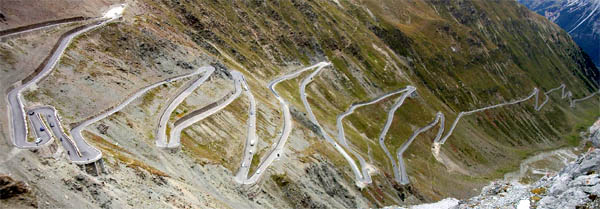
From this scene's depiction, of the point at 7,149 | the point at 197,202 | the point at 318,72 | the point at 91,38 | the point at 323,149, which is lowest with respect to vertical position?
the point at 7,149

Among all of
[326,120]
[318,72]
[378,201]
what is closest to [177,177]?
[378,201]

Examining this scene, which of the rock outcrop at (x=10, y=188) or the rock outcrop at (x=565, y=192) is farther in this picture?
the rock outcrop at (x=10, y=188)

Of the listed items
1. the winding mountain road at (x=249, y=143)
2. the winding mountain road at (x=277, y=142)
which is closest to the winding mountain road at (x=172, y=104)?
the winding mountain road at (x=249, y=143)

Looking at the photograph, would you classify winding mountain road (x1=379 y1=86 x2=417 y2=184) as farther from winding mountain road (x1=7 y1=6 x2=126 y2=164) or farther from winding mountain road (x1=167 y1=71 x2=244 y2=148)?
winding mountain road (x1=7 y1=6 x2=126 y2=164)

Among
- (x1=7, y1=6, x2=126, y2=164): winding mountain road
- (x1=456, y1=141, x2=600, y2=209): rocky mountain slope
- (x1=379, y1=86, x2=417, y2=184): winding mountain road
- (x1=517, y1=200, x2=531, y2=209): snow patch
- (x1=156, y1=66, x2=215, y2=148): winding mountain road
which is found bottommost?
(x1=7, y1=6, x2=126, y2=164): winding mountain road

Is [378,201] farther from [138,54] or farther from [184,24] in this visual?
[184,24]

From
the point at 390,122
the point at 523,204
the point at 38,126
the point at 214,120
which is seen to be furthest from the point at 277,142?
the point at 390,122

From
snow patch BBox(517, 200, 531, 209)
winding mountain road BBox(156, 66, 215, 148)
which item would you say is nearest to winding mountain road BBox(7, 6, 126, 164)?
winding mountain road BBox(156, 66, 215, 148)

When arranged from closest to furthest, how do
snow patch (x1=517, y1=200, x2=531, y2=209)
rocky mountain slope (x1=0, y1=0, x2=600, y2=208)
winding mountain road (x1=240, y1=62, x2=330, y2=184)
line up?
snow patch (x1=517, y1=200, x2=531, y2=209)
rocky mountain slope (x1=0, y1=0, x2=600, y2=208)
winding mountain road (x1=240, y1=62, x2=330, y2=184)

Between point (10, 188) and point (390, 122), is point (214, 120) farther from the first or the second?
point (390, 122)

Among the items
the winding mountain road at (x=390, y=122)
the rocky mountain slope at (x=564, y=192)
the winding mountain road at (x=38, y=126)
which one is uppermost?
the winding mountain road at (x=390, y=122)

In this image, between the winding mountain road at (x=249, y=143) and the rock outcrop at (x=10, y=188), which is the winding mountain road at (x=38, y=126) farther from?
the winding mountain road at (x=249, y=143)
